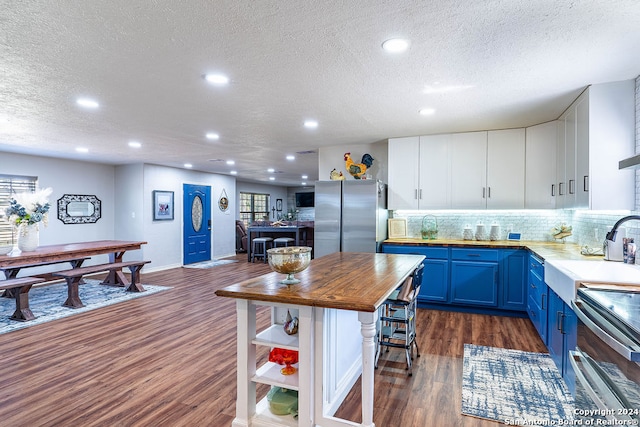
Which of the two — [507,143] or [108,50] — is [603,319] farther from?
[507,143]

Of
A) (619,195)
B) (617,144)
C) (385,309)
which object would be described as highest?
(617,144)

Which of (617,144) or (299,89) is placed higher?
(299,89)

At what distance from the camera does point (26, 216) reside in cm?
444

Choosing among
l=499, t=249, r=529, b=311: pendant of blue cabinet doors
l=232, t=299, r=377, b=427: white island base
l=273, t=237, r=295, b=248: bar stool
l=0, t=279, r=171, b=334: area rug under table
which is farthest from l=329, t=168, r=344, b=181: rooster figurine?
l=273, t=237, r=295, b=248: bar stool

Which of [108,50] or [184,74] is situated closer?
[108,50]

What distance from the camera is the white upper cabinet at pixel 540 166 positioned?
13.6ft

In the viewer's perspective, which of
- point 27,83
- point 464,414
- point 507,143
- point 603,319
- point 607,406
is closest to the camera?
point 607,406

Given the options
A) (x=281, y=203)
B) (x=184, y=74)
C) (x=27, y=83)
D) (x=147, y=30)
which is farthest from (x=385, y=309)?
(x=281, y=203)

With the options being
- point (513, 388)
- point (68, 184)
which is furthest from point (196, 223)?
point (513, 388)

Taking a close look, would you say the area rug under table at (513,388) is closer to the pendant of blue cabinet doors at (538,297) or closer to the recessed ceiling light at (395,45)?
the pendant of blue cabinet doors at (538,297)

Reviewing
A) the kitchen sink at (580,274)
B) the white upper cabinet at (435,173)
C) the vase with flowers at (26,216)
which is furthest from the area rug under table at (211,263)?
the kitchen sink at (580,274)

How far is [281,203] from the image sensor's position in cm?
1432

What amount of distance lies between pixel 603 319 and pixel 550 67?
6.28 feet

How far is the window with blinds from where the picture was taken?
5.74 m
